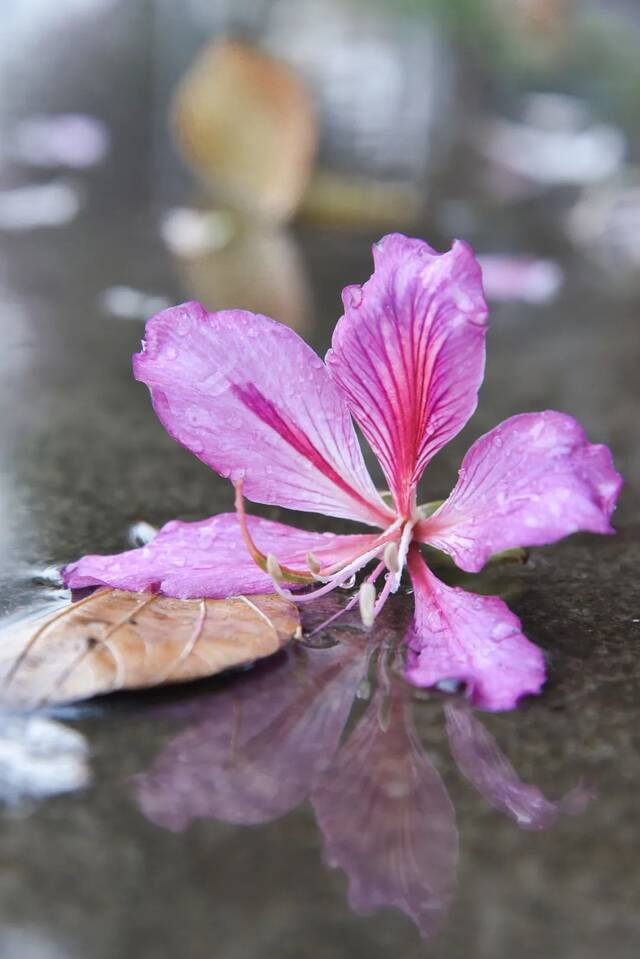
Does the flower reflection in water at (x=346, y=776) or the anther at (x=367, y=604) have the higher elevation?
the anther at (x=367, y=604)

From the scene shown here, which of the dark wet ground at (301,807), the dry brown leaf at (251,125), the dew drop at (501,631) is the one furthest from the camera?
the dry brown leaf at (251,125)

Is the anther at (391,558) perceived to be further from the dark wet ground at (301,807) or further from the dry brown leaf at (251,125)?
the dry brown leaf at (251,125)

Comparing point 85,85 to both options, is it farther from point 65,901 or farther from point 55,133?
point 65,901

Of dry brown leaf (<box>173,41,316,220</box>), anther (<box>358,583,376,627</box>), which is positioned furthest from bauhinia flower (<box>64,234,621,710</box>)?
dry brown leaf (<box>173,41,316,220</box>)

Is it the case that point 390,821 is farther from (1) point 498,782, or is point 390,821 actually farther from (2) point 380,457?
(2) point 380,457

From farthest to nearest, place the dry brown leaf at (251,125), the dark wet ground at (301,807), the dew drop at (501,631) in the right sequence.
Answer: the dry brown leaf at (251,125) < the dew drop at (501,631) < the dark wet ground at (301,807)

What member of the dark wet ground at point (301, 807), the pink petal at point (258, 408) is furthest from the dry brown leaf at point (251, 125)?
the pink petal at point (258, 408)

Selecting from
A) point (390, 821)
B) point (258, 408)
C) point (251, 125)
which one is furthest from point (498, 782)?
point (251, 125)

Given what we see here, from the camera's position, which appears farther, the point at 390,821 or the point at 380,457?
the point at 380,457
